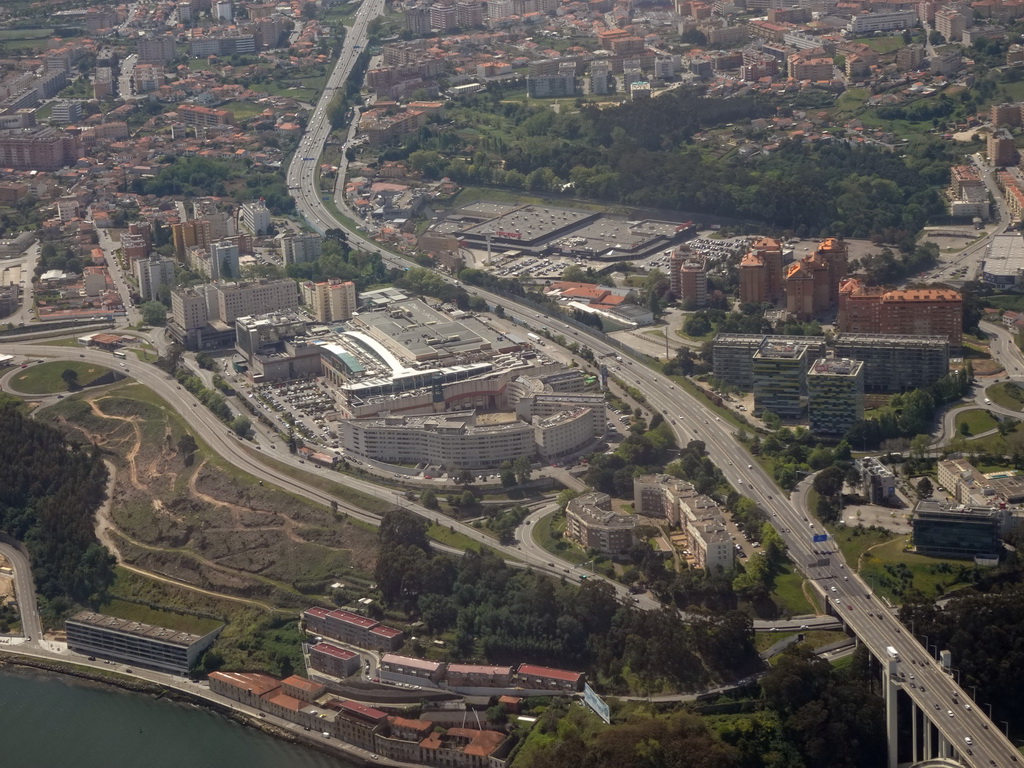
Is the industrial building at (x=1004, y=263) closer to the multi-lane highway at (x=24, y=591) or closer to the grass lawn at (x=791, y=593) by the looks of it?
the grass lawn at (x=791, y=593)

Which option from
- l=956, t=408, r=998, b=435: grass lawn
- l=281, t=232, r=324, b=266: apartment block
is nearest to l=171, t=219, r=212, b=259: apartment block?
l=281, t=232, r=324, b=266: apartment block

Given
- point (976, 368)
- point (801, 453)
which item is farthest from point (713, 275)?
point (801, 453)

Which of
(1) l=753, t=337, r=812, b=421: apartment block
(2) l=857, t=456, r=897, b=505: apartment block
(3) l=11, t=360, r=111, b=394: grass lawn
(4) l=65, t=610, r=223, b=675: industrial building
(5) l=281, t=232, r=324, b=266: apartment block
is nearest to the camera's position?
(4) l=65, t=610, r=223, b=675: industrial building

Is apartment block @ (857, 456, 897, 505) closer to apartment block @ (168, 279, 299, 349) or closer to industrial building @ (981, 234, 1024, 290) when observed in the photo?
industrial building @ (981, 234, 1024, 290)

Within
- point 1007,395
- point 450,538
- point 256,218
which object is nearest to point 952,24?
point 256,218

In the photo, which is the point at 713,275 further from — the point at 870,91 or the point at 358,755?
the point at 358,755

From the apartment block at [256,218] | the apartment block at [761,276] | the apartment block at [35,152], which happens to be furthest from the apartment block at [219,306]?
the apartment block at [35,152]

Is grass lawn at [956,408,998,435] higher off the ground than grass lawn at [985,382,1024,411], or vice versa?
grass lawn at [985,382,1024,411]

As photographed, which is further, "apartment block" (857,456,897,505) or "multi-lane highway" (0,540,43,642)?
"multi-lane highway" (0,540,43,642)
